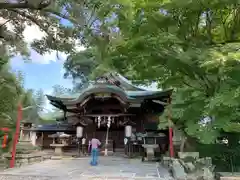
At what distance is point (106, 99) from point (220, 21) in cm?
965

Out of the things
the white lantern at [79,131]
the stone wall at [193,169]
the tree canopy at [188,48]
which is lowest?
the stone wall at [193,169]

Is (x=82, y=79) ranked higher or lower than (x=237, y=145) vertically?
higher

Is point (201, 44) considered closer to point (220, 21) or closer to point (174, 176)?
point (220, 21)

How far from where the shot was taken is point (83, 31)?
582 cm

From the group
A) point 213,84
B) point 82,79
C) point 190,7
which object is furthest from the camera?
point 82,79

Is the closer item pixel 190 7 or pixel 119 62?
pixel 190 7

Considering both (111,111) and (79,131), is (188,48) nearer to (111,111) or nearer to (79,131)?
(111,111)

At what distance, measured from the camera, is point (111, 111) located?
16.9 m

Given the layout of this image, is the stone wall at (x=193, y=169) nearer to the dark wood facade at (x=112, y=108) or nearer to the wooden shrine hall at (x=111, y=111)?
the wooden shrine hall at (x=111, y=111)

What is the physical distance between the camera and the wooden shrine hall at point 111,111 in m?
15.4

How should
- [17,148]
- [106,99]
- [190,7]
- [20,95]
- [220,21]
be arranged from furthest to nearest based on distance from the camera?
[106,99]
[20,95]
[17,148]
[220,21]
[190,7]

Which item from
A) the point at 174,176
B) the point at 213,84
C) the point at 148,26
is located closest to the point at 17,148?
the point at 174,176

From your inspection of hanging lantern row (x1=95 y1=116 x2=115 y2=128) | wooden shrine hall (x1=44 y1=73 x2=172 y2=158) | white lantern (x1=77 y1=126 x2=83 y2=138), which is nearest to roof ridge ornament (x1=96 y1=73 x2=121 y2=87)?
wooden shrine hall (x1=44 y1=73 x2=172 y2=158)

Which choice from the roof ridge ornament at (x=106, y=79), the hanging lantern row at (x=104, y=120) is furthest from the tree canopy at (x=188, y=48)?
the roof ridge ornament at (x=106, y=79)
